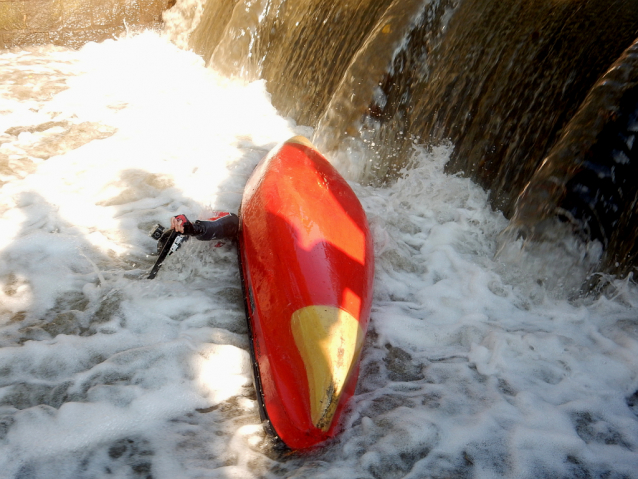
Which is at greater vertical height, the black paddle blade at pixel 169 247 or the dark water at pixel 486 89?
the dark water at pixel 486 89

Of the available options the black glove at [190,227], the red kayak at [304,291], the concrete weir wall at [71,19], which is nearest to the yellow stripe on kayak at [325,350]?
the red kayak at [304,291]

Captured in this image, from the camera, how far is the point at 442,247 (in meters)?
3.15

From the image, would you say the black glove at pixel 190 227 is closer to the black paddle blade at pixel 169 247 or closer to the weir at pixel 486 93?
the black paddle blade at pixel 169 247

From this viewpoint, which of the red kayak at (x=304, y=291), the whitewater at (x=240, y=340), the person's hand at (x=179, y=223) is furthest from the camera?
the person's hand at (x=179, y=223)

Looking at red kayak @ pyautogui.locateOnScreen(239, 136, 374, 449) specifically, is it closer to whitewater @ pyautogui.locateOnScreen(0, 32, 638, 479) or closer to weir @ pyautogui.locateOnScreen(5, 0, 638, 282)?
whitewater @ pyautogui.locateOnScreen(0, 32, 638, 479)

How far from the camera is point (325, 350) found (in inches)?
79.1

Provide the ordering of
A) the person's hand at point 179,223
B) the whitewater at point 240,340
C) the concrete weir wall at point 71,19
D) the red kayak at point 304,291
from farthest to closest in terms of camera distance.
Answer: the concrete weir wall at point 71,19 → the person's hand at point 179,223 → the red kayak at point 304,291 → the whitewater at point 240,340

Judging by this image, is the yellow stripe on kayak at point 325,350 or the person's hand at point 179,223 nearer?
the yellow stripe on kayak at point 325,350

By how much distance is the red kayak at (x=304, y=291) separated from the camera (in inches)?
76.5

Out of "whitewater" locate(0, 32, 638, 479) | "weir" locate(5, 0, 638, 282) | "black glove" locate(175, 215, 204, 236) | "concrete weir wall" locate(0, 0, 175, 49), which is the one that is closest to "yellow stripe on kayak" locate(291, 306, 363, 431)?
"whitewater" locate(0, 32, 638, 479)

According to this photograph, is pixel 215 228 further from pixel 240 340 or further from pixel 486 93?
pixel 486 93

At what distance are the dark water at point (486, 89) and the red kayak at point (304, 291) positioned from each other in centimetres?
102

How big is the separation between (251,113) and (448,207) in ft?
8.37

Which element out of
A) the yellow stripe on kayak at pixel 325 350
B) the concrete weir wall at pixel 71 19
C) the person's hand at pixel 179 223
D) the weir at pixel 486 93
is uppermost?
the weir at pixel 486 93
